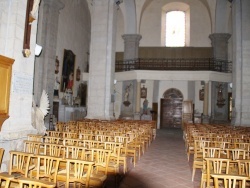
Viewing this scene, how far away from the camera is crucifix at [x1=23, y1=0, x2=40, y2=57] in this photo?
17.6 ft

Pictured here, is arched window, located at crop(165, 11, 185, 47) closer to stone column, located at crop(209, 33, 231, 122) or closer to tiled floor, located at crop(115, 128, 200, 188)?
stone column, located at crop(209, 33, 231, 122)

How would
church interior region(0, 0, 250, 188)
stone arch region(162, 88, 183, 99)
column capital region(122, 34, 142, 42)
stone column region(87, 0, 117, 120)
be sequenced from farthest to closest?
column capital region(122, 34, 142, 42)
stone arch region(162, 88, 183, 99)
stone column region(87, 0, 117, 120)
church interior region(0, 0, 250, 188)

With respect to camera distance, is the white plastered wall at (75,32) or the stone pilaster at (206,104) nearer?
the white plastered wall at (75,32)

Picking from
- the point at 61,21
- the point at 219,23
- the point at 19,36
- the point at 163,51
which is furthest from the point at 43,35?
the point at 219,23

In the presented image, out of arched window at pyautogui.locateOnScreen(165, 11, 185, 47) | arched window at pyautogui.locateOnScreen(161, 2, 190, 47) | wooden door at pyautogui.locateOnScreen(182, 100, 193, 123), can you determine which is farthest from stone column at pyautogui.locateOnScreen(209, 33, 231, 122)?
arched window at pyautogui.locateOnScreen(165, 11, 185, 47)

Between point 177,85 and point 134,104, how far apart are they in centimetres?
413

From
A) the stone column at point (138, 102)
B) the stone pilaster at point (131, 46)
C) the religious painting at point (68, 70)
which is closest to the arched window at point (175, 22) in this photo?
the stone pilaster at point (131, 46)

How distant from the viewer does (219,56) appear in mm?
20562

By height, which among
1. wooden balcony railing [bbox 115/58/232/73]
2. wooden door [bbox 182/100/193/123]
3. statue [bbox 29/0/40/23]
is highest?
wooden balcony railing [bbox 115/58/232/73]

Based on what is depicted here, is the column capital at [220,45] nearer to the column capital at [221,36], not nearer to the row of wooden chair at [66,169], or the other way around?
the column capital at [221,36]

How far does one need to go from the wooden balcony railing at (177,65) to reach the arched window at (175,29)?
2.40 metres

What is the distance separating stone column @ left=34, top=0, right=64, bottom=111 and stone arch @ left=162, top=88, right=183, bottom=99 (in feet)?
33.6

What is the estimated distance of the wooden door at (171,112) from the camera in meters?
20.9

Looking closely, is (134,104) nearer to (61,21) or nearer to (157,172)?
(61,21)
